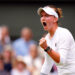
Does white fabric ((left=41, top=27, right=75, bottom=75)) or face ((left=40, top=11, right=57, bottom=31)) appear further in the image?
face ((left=40, top=11, right=57, bottom=31))

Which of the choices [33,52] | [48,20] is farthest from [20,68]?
[48,20]

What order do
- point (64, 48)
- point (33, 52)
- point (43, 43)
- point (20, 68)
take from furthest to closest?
point (33, 52), point (20, 68), point (64, 48), point (43, 43)

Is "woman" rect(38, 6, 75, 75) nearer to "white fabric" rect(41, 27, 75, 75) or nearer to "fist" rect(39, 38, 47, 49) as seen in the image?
"white fabric" rect(41, 27, 75, 75)

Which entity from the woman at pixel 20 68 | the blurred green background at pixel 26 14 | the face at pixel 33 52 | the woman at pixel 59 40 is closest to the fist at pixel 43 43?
the woman at pixel 59 40

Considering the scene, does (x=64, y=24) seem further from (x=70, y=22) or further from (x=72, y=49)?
(x=72, y=49)

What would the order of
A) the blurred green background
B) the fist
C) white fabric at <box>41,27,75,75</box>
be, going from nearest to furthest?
1. the fist
2. white fabric at <box>41,27,75,75</box>
3. the blurred green background

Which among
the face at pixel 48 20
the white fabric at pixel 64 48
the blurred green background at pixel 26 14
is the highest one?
the face at pixel 48 20

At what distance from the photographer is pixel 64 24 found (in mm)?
11273

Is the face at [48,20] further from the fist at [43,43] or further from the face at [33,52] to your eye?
the face at [33,52]

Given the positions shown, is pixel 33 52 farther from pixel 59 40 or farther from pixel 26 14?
pixel 59 40

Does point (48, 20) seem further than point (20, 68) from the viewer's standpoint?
No

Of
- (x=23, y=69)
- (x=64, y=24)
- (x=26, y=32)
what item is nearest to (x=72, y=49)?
(x=23, y=69)

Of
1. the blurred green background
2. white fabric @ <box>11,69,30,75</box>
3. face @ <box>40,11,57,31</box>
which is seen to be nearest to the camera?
face @ <box>40,11,57,31</box>

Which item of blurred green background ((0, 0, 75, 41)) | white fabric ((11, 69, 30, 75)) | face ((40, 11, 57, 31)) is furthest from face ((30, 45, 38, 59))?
face ((40, 11, 57, 31))
